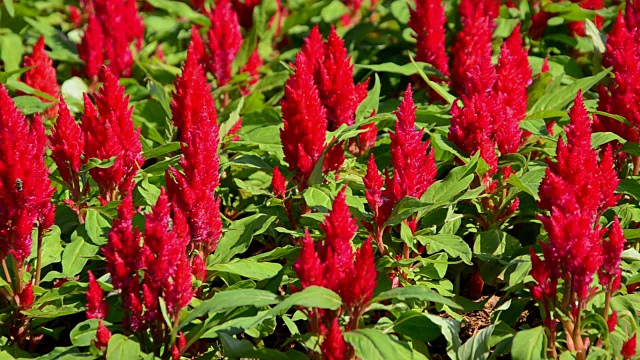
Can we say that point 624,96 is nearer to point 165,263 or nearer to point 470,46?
point 470,46

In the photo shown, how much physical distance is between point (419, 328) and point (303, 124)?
0.91 metres

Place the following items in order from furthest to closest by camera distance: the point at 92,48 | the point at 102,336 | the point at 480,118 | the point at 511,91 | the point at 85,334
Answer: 1. the point at 92,48
2. the point at 511,91
3. the point at 480,118
4. the point at 85,334
5. the point at 102,336

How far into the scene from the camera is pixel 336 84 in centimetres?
392

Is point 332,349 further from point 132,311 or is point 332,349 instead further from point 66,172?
point 66,172

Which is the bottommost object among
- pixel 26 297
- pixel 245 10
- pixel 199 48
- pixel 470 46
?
pixel 26 297

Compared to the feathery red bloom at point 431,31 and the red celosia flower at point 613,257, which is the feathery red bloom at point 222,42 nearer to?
the feathery red bloom at point 431,31

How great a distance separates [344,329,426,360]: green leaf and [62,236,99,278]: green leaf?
1.18 metres

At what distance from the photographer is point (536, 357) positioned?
285 centimetres

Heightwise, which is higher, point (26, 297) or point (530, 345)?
point (26, 297)

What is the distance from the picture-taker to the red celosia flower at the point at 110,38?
5.14 meters

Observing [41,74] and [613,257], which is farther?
[41,74]

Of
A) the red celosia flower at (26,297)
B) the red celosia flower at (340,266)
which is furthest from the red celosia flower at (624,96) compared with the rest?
the red celosia flower at (26,297)

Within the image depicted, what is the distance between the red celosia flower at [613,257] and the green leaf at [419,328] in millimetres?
597

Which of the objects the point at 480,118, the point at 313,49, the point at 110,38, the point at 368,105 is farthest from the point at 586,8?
the point at 110,38
